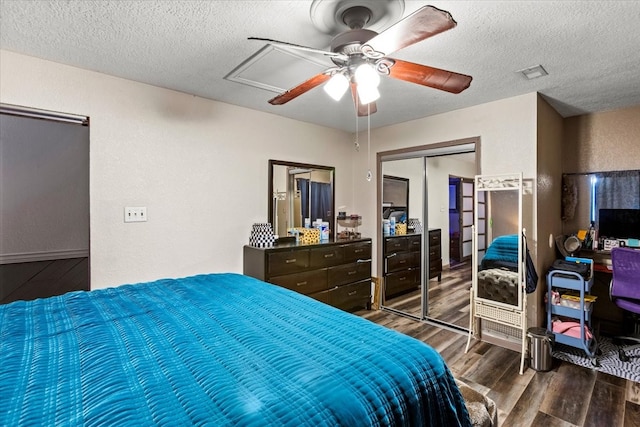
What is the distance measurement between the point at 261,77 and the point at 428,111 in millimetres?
1857

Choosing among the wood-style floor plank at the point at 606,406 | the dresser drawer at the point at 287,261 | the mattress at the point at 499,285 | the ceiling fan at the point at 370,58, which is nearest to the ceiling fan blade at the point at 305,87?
the ceiling fan at the point at 370,58

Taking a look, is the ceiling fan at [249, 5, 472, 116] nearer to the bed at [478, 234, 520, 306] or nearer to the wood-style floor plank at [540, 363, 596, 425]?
the bed at [478, 234, 520, 306]

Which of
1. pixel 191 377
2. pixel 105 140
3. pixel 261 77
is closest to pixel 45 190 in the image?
pixel 105 140

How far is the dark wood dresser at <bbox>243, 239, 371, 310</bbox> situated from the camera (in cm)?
306

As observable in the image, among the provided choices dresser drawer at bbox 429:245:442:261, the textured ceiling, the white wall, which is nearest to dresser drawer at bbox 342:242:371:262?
dresser drawer at bbox 429:245:442:261

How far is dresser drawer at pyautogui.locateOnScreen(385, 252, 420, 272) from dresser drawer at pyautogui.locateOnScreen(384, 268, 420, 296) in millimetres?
78

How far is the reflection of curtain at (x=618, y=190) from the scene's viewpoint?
10.1 ft

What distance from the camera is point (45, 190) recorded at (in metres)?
2.82

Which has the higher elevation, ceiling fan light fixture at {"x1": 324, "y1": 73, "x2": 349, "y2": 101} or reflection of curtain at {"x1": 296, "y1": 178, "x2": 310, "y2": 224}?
ceiling fan light fixture at {"x1": 324, "y1": 73, "x2": 349, "y2": 101}

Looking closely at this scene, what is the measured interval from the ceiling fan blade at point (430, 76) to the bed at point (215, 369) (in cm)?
131

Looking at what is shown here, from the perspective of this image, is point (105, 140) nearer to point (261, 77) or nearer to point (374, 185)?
point (261, 77)

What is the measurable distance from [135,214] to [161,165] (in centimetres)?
49

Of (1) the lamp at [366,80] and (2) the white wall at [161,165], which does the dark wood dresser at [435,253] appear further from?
(1) the lamp at [366,80]

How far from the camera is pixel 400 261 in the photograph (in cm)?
405
